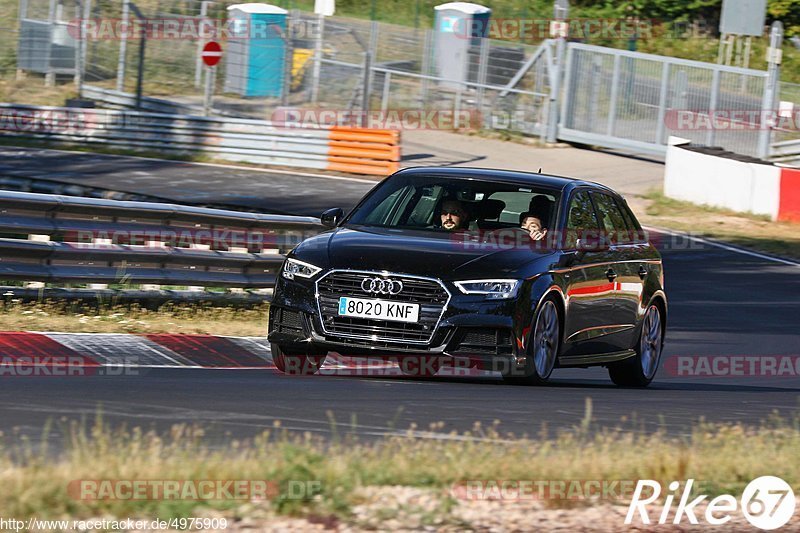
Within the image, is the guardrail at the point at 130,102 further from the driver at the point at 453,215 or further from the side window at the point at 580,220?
the driver at the point at 453,215

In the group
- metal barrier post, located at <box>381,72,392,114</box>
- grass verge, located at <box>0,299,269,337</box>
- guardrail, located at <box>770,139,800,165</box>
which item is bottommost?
grass verge, located at <box>0,299,269,337</box>

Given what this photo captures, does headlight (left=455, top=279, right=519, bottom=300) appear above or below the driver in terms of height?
below

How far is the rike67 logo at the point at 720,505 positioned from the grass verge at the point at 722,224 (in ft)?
56.4

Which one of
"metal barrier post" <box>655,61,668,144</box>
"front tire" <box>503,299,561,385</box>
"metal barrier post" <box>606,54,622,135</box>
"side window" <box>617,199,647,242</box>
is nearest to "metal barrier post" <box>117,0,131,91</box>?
"metal barrier post" <box>606,54,622,135</box>

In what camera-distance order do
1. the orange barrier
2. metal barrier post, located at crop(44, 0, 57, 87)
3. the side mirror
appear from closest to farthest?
1. the side mirror
2. the orange barrier
3. metal barrier post, located at crop(44, 0, 57, 87)

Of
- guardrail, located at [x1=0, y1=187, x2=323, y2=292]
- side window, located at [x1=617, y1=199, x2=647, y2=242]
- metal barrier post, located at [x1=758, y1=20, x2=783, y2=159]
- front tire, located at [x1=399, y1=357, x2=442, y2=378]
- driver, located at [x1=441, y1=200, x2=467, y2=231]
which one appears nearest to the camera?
front tire, located at [x1=399, y1=357, x2=442, y2=378]

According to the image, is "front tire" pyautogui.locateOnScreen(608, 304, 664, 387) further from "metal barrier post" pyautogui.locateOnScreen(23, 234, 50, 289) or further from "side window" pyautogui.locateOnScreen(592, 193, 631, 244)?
"metal barrier post" pyautogui.locateOnScreen(23, 234, 50, 289)

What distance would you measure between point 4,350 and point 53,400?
2622 mm

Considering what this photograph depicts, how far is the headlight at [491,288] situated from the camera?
900cm

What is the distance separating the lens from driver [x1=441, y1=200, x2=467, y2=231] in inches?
395

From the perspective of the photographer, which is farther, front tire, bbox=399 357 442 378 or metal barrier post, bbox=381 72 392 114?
metal barrier post, bbox=381 72 392 114

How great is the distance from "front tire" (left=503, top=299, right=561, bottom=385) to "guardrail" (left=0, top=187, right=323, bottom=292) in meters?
4.04

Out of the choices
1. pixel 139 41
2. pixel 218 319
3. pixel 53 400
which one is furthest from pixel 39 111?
pixel 53 400

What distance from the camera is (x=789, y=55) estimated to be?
47.9 m
